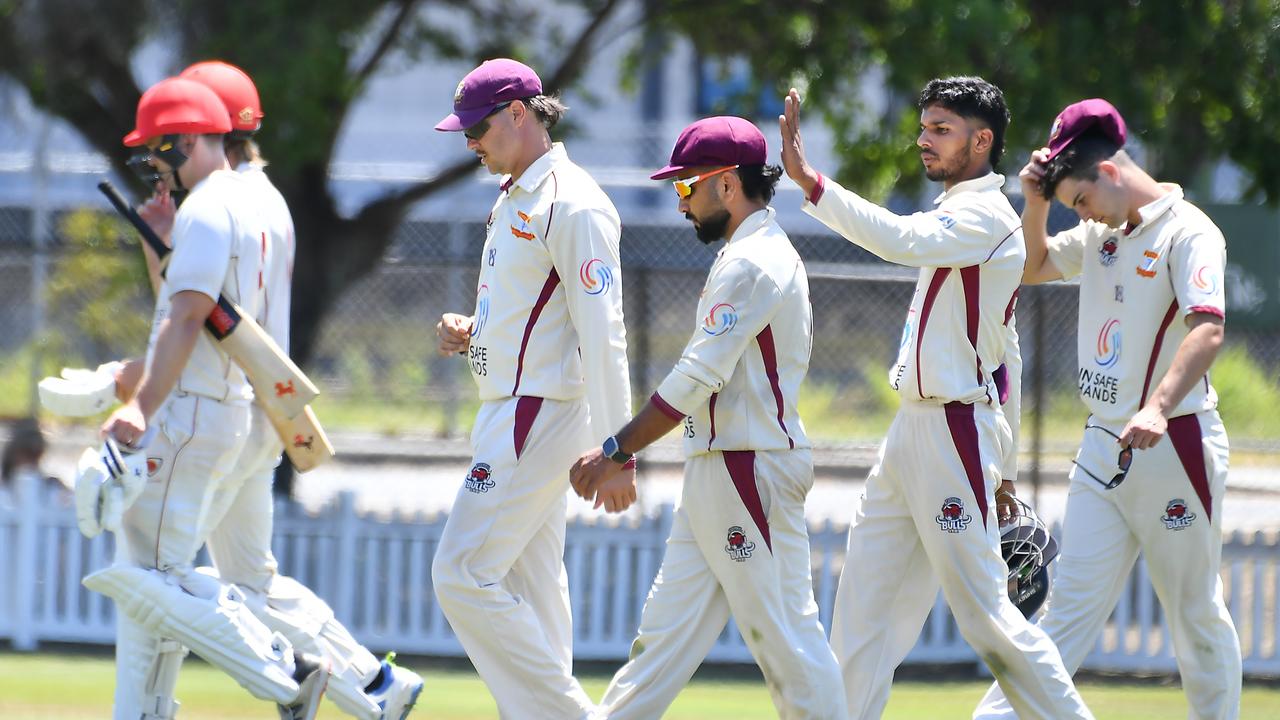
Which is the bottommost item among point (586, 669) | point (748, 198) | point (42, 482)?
point (586, 669)

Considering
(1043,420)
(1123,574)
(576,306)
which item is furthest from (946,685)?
(576,306)

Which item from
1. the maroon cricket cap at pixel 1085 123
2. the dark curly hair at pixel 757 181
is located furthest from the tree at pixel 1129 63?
the dark curly hair at pixel 757 181

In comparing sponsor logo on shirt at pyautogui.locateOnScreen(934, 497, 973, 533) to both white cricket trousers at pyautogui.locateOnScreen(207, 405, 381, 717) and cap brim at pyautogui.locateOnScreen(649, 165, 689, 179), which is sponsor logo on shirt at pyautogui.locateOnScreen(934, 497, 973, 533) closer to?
cap brim at pyautogui.locateOnScreen(649, 165, 689, 179)

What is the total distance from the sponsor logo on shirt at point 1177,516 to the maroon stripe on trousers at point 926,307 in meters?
0.98

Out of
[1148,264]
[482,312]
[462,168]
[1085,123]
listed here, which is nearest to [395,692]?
[482,312]

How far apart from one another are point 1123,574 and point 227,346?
10.0 feet

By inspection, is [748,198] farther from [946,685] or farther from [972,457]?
[946,685]

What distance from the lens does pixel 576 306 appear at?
5.04m

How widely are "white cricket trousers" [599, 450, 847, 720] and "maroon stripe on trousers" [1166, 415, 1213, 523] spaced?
133cm

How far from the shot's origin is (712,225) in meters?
5.00

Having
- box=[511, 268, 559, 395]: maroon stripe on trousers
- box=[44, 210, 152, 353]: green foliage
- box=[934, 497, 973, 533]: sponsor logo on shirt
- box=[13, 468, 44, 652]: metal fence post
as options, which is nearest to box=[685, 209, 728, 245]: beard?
box=[511, 268, 559, 395]: maroon stripe on trousers

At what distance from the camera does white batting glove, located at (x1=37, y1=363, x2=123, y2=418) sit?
18.0 feet

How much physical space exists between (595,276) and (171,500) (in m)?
1.55

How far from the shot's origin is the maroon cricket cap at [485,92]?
516 centimetres
